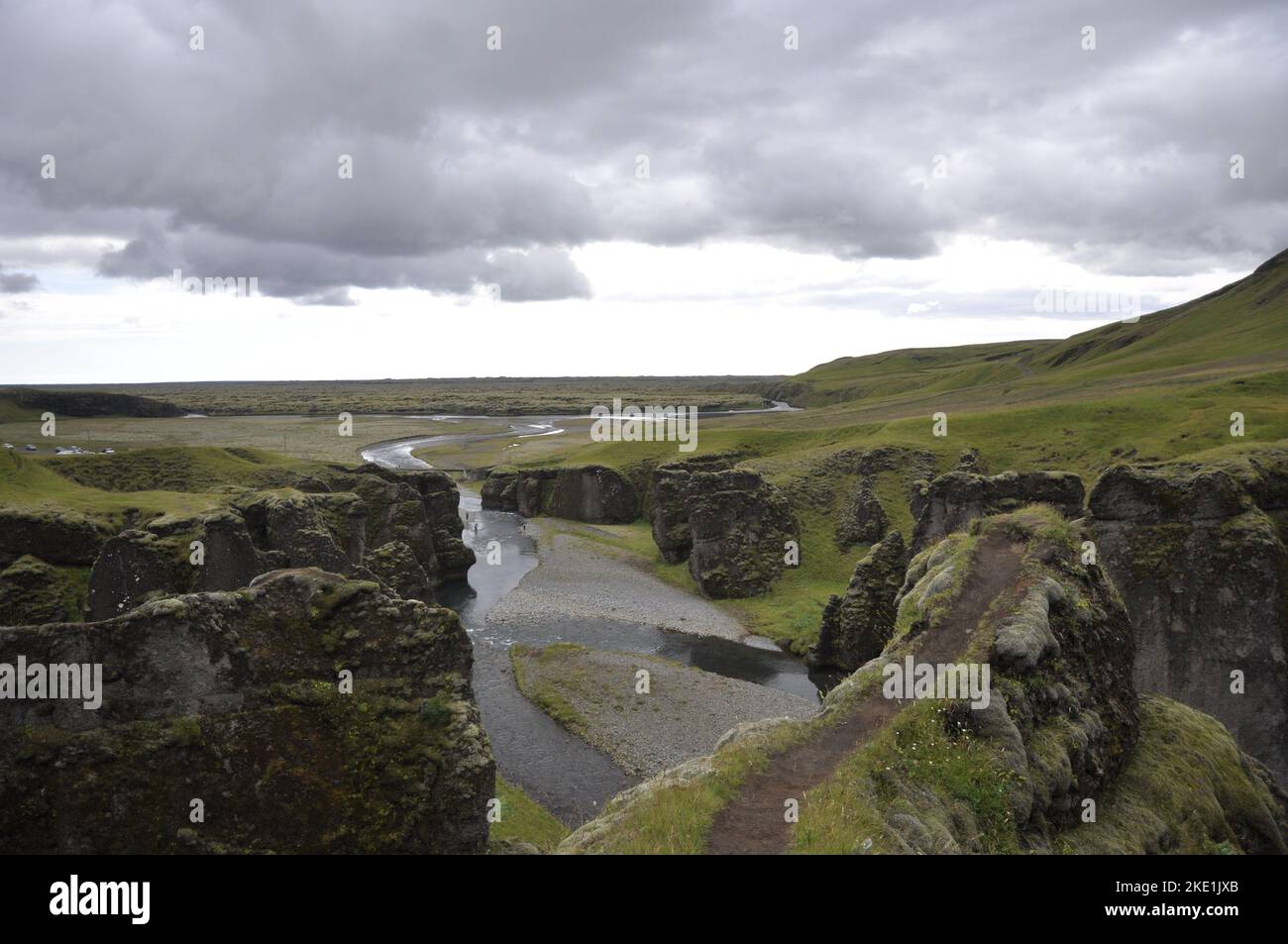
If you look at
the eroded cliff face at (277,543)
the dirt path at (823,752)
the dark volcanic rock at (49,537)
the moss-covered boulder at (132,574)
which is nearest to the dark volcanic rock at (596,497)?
the eroded cliff face at (277,543)

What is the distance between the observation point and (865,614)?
159ft

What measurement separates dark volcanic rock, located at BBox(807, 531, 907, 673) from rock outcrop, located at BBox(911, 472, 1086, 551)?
2.92m

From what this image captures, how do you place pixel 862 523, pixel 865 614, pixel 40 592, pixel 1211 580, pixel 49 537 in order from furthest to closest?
pixel 862 523
pixel 865 614
pixel 49 537
pixel 40 592
pixel 1211 580

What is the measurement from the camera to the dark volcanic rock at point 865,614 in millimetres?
47938

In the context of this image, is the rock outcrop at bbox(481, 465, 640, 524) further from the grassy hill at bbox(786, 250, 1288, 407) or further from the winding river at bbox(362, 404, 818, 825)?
the grassy hill at bbox(786, 250, 1288, 407)

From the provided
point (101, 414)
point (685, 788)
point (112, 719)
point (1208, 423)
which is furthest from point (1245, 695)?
point (101, 414)

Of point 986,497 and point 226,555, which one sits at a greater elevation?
point 986,497

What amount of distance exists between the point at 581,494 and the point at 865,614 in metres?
62.4

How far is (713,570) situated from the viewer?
7062cm

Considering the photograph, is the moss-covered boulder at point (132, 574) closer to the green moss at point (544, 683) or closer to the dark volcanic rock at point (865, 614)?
the green moss at point (544, 683)

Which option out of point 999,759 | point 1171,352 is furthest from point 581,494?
point 1171,352

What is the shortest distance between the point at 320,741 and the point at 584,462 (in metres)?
95.9

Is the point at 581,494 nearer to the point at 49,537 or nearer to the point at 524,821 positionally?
the point at 49,537
